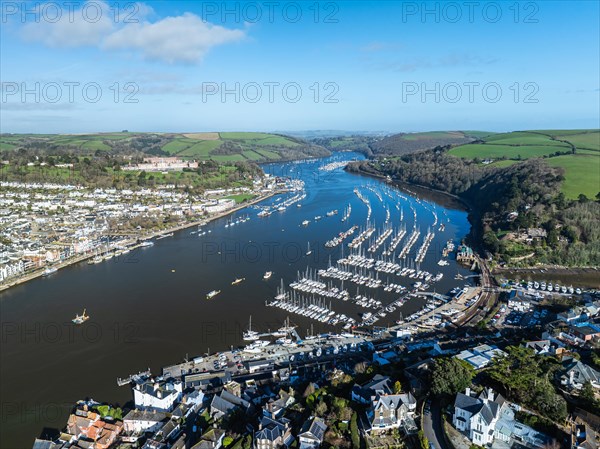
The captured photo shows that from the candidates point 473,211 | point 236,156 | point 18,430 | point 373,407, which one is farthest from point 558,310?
point 236,156

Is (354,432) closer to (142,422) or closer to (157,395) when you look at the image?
→ (142,422)

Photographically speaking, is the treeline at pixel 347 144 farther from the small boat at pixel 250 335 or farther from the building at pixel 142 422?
the building at pixel 142 422

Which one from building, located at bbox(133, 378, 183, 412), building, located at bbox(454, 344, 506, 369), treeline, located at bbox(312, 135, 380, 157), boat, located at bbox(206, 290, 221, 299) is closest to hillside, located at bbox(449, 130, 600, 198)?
building, located at bbox(454, 344, 506, 369)

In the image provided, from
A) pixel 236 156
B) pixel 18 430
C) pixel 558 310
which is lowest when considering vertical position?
pixel 18 430

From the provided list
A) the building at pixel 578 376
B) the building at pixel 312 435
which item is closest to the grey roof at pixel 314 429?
the building at pixel 312 435

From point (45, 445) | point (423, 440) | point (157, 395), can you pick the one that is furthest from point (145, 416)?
point (423, 440)

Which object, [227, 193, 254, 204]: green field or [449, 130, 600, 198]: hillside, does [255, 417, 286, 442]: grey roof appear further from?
[227, 193, 254, 204]: green field

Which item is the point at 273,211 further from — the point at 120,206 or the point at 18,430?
the point at 18,430
